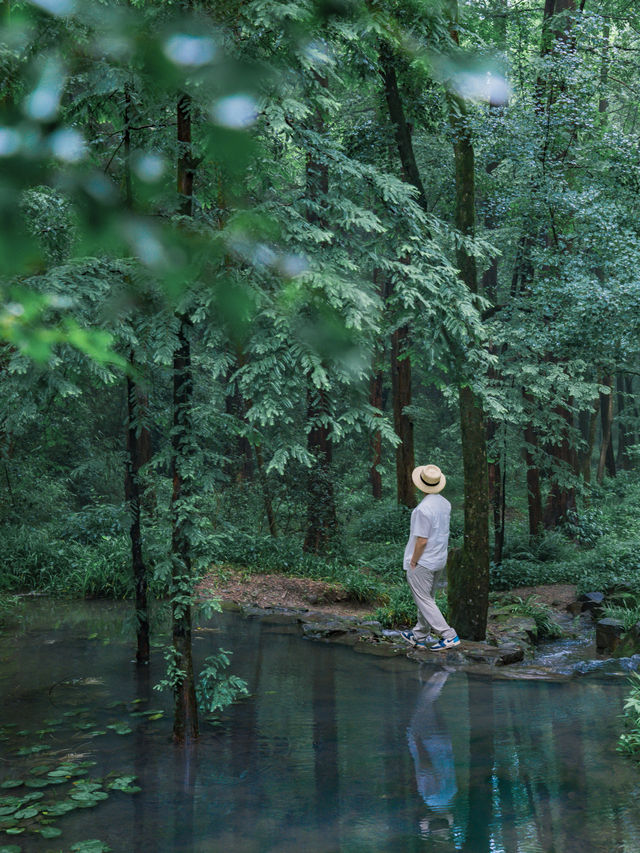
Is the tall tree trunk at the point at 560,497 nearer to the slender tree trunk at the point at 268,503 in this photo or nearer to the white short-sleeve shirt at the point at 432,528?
the slender tree trunk at the point at 268,503

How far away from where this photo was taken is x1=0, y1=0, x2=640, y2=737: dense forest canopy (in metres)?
1.92

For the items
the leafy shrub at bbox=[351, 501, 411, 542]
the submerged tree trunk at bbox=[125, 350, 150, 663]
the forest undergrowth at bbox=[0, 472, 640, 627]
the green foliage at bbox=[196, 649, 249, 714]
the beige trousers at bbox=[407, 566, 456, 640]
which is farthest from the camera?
the leafy shrub at bbox=[351, 501, 411, 542]

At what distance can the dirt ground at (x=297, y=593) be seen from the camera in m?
13.1

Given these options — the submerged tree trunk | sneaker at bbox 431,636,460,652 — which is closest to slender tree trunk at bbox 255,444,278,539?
sneaker at bbox 431,636,460,652

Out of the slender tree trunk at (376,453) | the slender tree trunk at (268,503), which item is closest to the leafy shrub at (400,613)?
the slender tree trunk at (268,503)

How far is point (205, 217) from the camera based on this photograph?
6.37 m

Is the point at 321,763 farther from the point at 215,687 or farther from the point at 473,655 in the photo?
the point at 473,655

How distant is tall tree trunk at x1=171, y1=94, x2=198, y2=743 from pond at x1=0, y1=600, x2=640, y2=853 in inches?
13.4

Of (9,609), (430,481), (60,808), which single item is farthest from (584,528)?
(60,808)

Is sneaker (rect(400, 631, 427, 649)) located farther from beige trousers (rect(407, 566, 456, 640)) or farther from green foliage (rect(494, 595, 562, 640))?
green foliage (rect(494, 595, 562, 640))

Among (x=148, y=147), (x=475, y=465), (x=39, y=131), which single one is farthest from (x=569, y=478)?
(x=39, y=131)

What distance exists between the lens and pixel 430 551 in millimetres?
9398

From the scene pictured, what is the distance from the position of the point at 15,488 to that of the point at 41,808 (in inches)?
450

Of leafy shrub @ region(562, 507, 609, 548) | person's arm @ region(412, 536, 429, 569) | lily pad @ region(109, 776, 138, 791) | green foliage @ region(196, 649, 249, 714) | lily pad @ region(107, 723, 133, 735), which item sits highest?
person's arm @ region(412, 536, 429, 569)
